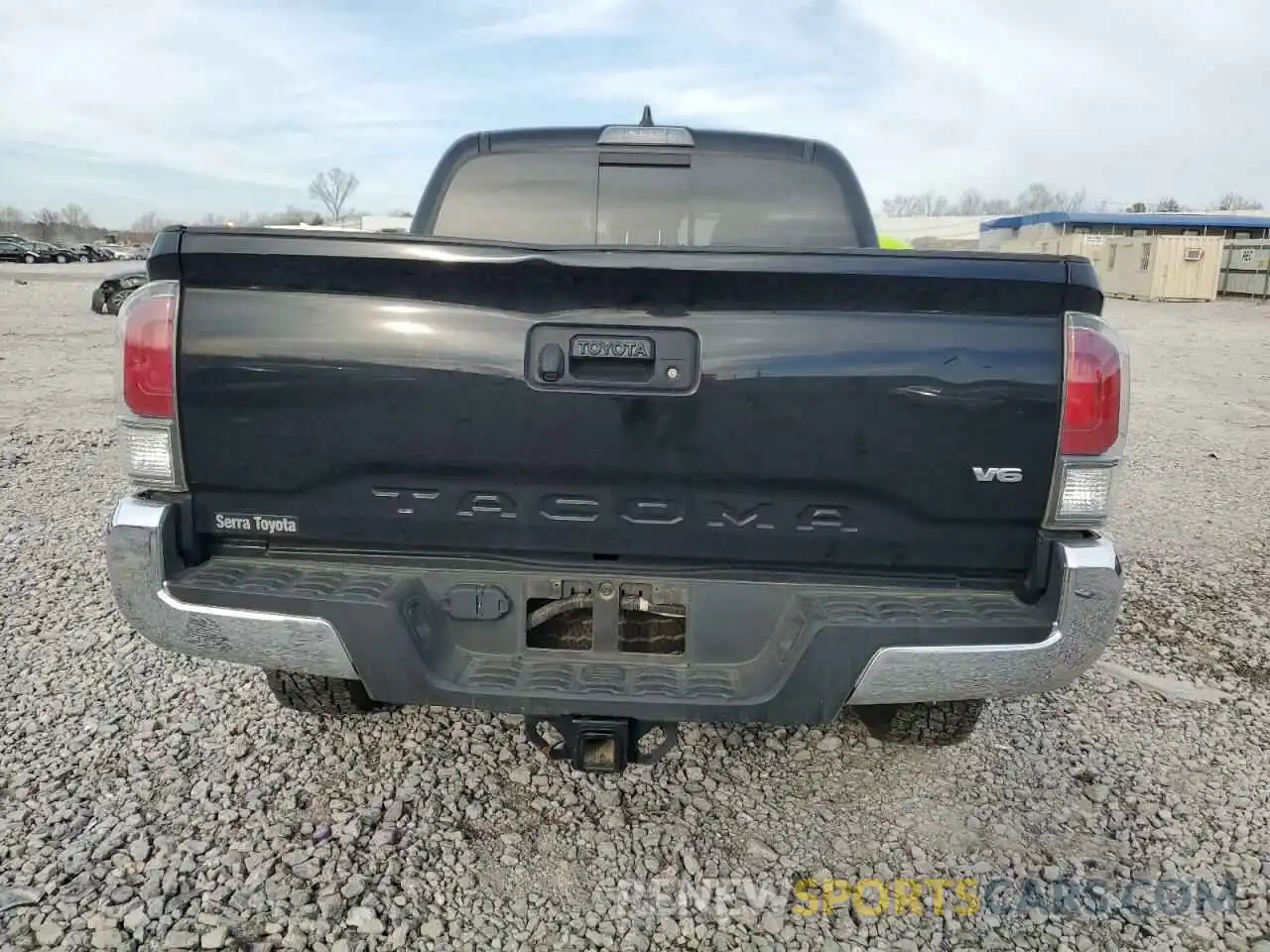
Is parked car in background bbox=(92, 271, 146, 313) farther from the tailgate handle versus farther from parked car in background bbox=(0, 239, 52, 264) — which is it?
parked car in background bbox=(0, 239, 52, 264)

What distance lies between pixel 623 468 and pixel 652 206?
196 centimetres

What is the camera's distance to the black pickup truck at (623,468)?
212 centimetres

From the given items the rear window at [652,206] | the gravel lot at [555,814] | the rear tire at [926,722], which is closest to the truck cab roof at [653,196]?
the rear window at [652,206]

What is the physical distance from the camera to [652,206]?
3.79 m

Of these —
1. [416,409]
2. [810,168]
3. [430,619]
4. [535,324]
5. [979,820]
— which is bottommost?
[979,820]

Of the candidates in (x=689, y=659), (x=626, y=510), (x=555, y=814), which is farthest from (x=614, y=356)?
(x=555, y=814)

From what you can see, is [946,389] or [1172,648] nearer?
[946,389]

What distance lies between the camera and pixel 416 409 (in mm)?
2166

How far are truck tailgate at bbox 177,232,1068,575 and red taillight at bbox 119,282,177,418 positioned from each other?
5cm

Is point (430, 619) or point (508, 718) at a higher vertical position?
point (430, 619)

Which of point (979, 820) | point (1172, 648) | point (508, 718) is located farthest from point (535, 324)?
point (1172, 648)

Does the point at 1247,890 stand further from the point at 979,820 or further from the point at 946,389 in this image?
the point at 946,389

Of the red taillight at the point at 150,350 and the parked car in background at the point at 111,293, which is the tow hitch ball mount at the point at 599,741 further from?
the parked car in background at the point at 111,293

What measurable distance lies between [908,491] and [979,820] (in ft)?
4.14
